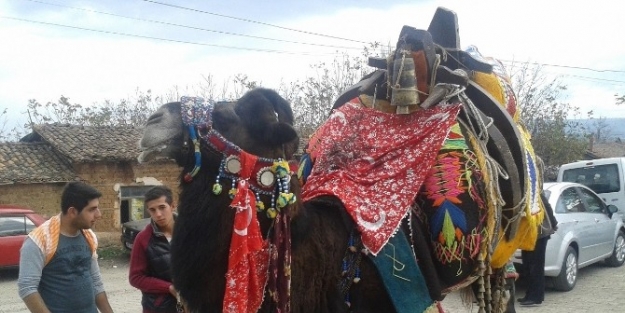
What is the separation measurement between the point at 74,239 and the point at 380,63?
8.53 feet

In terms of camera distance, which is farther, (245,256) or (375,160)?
(375,160)

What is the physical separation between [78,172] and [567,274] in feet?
54.8

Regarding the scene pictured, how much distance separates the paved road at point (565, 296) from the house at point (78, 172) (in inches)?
195

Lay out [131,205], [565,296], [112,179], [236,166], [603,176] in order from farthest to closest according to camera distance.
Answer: [131,205] → [112,179] → [603,176] → [565,296] → [236,166]

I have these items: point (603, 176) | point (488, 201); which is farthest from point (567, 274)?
point (488, 201)

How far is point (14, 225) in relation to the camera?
53.6ft

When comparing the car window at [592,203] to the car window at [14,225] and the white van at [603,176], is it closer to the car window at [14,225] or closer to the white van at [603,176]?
the white van at [603,176]

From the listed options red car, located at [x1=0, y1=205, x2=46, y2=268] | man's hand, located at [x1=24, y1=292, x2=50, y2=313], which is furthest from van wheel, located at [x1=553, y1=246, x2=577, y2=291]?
red car, located at [x1=0, y1=205, x2=46, y2=268]

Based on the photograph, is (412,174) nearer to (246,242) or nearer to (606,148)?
Answer: (246,242)

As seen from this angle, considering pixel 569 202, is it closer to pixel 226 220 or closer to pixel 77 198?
pixel 77 198

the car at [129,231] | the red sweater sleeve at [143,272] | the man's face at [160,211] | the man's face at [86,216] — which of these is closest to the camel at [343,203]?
the man's face at [160,211]

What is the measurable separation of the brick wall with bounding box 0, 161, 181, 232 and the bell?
56.8 ft

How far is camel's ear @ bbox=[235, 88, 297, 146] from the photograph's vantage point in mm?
2754

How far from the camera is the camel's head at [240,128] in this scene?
2699mm
